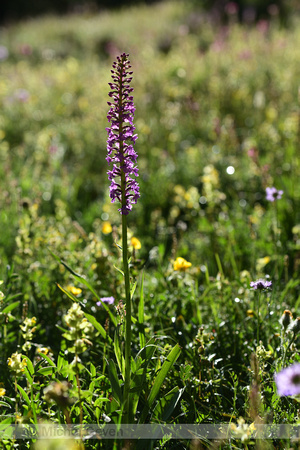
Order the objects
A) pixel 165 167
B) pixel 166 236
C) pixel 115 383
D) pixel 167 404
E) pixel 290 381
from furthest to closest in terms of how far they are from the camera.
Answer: pixel 165 167 → pixel 166 236 → pixel 167 404 → pixel 115 383 → pixel 290 381

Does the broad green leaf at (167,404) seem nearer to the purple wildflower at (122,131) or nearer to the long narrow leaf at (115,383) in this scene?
the long narrow leaf at (115,383)

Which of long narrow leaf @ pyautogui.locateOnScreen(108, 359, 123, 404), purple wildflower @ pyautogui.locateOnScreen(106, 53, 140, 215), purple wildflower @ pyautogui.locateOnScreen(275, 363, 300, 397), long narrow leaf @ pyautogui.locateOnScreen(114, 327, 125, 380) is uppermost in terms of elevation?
purple wildflower @ pyautogui.locateOnScreen(106, 53, 140, 215)

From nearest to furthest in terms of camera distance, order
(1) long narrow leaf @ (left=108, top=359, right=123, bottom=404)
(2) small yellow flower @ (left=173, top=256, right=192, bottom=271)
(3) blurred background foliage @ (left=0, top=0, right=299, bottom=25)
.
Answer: (1) long narrow leaf @ (left=108, top=359, right=123, bottom=404)
(2) small yellow flower @ (left=173, top=256, right=192, bottom=271)
(3) blurred background foliage @ (left=0, top=0, right=299, bottom=25)

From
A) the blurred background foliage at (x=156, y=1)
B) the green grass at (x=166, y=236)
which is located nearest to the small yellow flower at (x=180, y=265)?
the green grass at (x=166, y=236)

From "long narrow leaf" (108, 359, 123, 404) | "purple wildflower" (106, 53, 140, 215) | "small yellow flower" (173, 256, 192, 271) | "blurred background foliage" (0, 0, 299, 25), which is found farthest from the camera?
"blurred background foliage" (0, 0, 299, 25)

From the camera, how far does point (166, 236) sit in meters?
3.39

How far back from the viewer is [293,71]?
587 centimetres

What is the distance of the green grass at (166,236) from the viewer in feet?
5.51

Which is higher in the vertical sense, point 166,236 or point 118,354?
point 166,236

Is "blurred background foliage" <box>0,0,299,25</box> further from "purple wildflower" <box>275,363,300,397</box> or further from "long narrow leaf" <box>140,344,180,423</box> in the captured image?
"purple wildflower" <box>275,363,300,397</box>

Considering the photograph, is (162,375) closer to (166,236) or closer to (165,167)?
(166,236)

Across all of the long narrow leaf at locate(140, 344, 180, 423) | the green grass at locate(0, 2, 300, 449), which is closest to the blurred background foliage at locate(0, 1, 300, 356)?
the green grass at locate(0, 2, 300, 449)

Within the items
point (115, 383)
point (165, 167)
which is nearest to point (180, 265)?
point (115, 383)

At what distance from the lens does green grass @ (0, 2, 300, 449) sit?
168 cm
